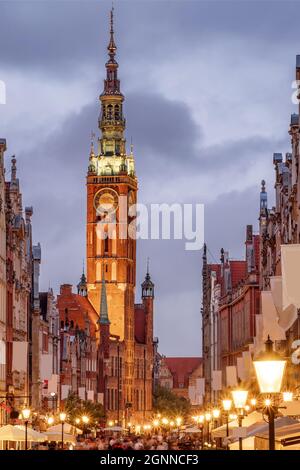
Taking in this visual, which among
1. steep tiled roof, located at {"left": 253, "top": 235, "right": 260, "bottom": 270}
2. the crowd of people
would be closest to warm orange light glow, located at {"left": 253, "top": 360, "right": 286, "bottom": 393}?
the crowd of people

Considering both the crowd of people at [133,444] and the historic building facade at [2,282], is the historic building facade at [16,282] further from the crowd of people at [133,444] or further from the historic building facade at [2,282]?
the crowd of people at [133,444]

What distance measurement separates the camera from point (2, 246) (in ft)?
247

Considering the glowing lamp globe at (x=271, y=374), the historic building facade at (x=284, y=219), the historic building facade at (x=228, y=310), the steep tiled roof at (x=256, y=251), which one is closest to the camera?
the glowing lamp globe at (x=271, y=374)

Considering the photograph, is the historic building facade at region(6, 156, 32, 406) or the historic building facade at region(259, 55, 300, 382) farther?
the historic building facade at region(6, 156, 32, 406)

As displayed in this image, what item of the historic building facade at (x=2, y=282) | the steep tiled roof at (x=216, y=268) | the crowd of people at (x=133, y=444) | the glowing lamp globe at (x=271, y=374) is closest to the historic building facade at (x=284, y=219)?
the crowd of people at (x=133, y=444)

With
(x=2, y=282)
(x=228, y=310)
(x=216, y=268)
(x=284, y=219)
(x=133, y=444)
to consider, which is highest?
(x=216, y=268)

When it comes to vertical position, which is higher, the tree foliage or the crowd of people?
the tree foliage

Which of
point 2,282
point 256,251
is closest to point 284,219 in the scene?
point 2,282

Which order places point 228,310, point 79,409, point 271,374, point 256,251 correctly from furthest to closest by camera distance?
point 228,310
point 79,409
point 256,251
point 271,374

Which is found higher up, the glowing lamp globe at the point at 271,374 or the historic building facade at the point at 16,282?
the historic building facade at the point at 16,282

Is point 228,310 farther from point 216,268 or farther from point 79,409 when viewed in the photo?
point 216,268

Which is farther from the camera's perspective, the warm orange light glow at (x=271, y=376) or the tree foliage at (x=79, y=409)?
the tree foliage at (x=79, y=409)

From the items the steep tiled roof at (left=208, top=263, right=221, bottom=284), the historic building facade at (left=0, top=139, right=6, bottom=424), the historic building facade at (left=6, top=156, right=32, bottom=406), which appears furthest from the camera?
the steep tiled roof at (left=208, top=263, right=221, bottom=284)

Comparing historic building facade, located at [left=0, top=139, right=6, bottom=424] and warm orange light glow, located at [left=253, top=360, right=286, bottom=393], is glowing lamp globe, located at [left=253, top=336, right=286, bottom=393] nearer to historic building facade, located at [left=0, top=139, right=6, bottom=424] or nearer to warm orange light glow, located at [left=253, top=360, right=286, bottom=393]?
warm orange light glow, located at [left=253, top=360, right=286, bottom=393]
